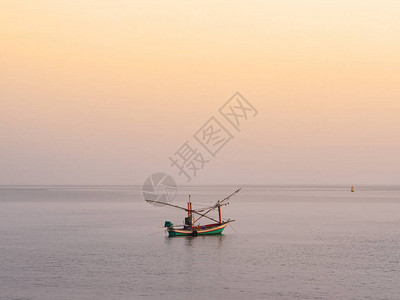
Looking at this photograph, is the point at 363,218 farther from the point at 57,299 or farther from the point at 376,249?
the point at 57,299

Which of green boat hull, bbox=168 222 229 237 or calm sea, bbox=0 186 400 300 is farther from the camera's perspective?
green boat hull, bbox=168 222 229 237

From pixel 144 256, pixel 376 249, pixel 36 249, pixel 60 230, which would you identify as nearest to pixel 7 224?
pixel 60 230

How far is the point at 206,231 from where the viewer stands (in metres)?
79.2

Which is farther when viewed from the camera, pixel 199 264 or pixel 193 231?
pixel 193 231

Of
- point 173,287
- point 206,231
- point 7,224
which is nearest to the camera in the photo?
point 173,287

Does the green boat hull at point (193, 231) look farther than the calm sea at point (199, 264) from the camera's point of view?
Yes

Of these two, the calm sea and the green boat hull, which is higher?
the green boat hull

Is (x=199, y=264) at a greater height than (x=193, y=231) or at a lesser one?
lesser

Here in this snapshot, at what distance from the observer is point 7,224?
98688mm

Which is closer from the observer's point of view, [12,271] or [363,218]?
[12,271]

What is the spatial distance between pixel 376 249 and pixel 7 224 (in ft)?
207

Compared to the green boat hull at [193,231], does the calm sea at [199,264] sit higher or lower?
lower

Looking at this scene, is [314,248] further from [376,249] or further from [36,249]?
[36,249]

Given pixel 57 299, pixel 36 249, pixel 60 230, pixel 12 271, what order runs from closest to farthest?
pixel 57 299
pixel 12 271
pixel 36 249
pixel 60 230
